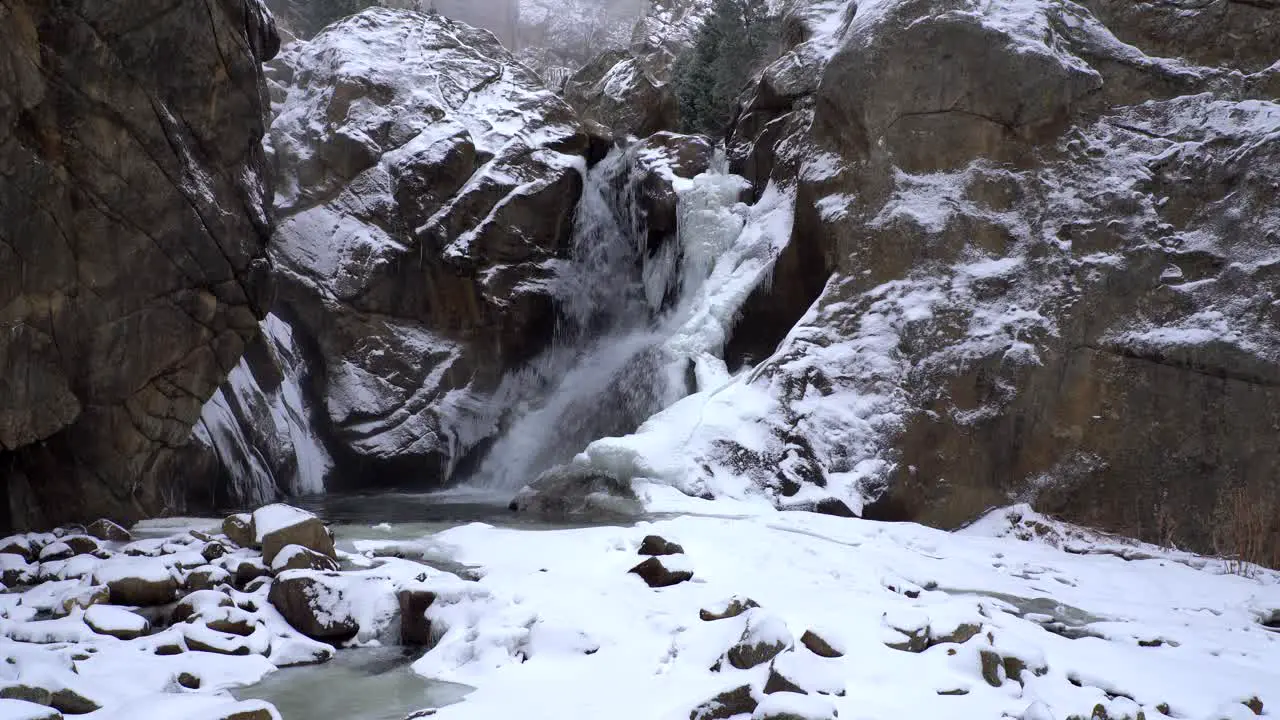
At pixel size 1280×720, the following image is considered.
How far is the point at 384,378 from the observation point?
1706 centimetres

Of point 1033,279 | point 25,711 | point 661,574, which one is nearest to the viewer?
point 25,711

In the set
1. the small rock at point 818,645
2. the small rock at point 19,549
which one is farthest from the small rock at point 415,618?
the small rock at point 19,549

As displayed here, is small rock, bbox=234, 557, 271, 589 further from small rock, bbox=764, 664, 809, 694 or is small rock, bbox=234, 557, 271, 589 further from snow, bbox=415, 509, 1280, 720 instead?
small rock, bbox=764, 664, 809, 694

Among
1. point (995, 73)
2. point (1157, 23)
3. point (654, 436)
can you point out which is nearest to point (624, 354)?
point (654, 436)

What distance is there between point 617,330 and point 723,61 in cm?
810

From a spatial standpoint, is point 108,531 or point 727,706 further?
point 108,531

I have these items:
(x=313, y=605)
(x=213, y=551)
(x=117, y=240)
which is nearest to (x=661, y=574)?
(x=313, y=605)

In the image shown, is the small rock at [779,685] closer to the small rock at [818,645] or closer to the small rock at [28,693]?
the small rock at [818,645]

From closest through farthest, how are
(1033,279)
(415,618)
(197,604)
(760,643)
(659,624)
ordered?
1. (760,643)
2. (659,624)
3. (197,604)
4. (415,618)
5. (1033,279)

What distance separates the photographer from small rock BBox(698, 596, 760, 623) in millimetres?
5410

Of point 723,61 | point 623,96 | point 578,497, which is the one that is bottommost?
point 578,497

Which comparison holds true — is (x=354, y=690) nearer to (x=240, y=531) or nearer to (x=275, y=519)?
(x=275, y=519)

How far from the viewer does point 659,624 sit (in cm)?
555

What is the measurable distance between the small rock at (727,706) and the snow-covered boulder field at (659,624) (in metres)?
0.01
